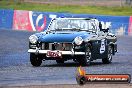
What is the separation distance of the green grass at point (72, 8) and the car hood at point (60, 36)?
38.2 m

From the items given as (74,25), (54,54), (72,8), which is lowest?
(72,8)

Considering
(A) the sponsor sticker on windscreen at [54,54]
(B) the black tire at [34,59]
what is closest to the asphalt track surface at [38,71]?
(B) the black tire at [34,59]

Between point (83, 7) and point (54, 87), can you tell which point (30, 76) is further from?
point (83, 7)

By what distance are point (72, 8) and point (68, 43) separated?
47.4m

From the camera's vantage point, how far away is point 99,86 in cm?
1309

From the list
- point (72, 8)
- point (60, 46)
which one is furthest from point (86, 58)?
Result: point (72, 8)

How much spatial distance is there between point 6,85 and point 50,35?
597 cm

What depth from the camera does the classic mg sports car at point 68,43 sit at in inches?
748

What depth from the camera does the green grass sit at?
60.7 m

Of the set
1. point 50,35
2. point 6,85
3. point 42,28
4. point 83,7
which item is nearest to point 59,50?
point 50,35

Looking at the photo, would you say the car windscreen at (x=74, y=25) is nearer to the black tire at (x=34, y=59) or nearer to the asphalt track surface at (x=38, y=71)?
the asphalt track surface at (x=38, y=71)

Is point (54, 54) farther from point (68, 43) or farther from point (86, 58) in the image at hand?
point (86, 58)

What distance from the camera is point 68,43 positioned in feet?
62.3

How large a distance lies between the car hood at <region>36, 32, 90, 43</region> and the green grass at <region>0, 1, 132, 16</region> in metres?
38.2
